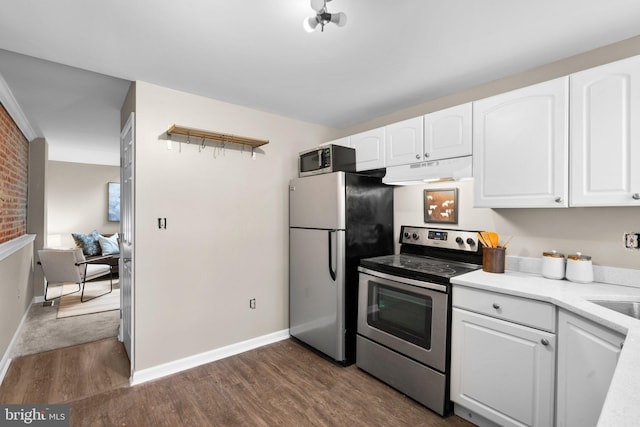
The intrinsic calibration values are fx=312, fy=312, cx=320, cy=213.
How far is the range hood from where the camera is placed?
2.31 meters

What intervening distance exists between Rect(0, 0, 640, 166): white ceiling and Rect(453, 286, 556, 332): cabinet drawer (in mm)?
1560

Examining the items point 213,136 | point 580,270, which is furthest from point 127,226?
point 580,270

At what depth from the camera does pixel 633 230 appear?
1888mm

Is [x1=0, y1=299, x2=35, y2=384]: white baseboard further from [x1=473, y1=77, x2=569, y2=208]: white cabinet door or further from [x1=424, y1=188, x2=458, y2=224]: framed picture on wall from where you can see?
[x1=473, y1=77, x2=569, y2=208]: white cabinet door

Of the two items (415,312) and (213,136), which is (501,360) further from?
(213,136)

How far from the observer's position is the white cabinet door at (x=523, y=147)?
1894 mm

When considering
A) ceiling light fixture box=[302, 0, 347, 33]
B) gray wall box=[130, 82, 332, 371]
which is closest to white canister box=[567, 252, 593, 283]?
ceiling light fixture box=[302, 0, 347, 33]

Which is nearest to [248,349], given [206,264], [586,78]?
[206,264]

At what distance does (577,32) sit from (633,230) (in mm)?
1227

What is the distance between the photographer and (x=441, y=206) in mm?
2814

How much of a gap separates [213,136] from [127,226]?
3.68 ft

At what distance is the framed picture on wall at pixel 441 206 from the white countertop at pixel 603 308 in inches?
25.5

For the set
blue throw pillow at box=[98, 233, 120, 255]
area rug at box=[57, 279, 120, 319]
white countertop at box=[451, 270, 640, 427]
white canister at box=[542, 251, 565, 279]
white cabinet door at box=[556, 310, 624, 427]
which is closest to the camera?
A: white countertop at box=[451, 270, 640, 427]

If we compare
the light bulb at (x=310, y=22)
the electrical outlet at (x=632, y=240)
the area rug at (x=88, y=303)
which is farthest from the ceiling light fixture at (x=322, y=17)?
the area rug at (x=88, y=303)
